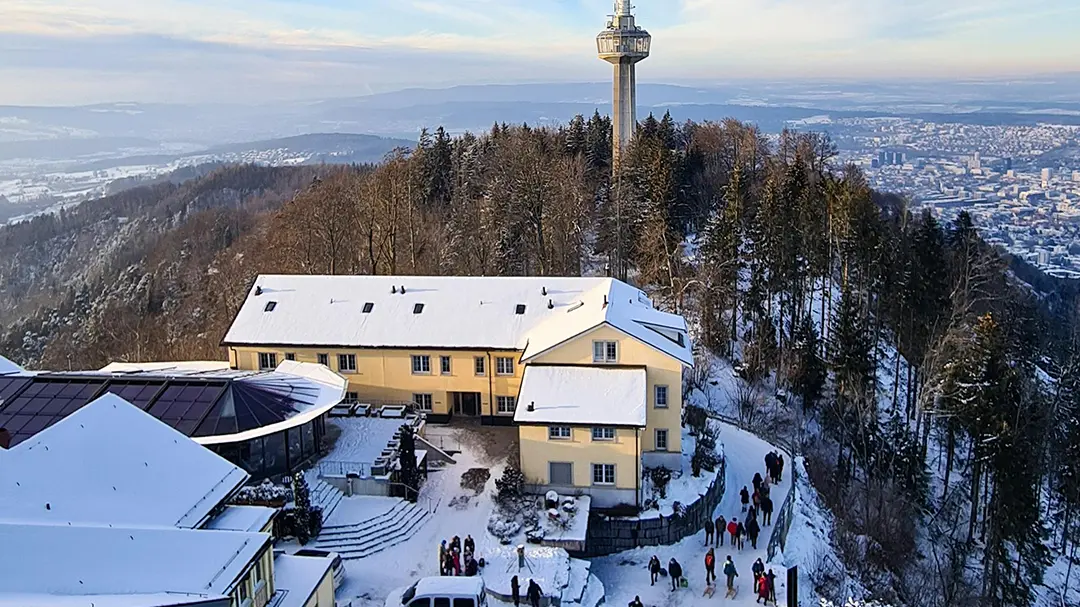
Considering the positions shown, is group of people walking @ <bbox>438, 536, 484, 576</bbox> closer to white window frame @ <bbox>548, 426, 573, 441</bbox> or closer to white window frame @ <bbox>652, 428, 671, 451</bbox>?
white window frame @ <bbox>548, 426, 573, 441</bbox>

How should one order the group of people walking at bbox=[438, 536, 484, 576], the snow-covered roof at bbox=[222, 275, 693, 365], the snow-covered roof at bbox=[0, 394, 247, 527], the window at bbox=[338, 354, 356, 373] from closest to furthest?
the snow-covered roof at bbox=[0, 394, 247, 527], the group of people walking at bbox=[438, 536, 484, 576], the snow-covered roof at bbox=[222, 275, 693, 365], the window at bbox=[338, 354, 356, 373]

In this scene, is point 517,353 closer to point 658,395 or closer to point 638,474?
point 658,395

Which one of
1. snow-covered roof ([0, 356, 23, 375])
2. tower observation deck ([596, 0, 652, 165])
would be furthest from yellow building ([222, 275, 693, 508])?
tower observation deck ([596, 0, 652, 165])

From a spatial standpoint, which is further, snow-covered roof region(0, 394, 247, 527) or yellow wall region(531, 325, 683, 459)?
yellow wall region(531, 325, 683, 459)

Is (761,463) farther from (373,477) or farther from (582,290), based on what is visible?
(373,477)

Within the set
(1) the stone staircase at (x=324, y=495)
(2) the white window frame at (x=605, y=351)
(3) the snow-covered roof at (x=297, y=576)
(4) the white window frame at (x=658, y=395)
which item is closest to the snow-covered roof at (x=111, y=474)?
(3) the snow-covered roof at (x=297, y=576)

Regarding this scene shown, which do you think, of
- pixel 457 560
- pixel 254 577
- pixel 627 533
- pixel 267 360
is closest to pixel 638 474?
pixel 627 533

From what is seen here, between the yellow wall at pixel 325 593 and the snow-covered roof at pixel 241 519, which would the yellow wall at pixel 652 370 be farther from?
the snow-covered roof at pixel 241 519
